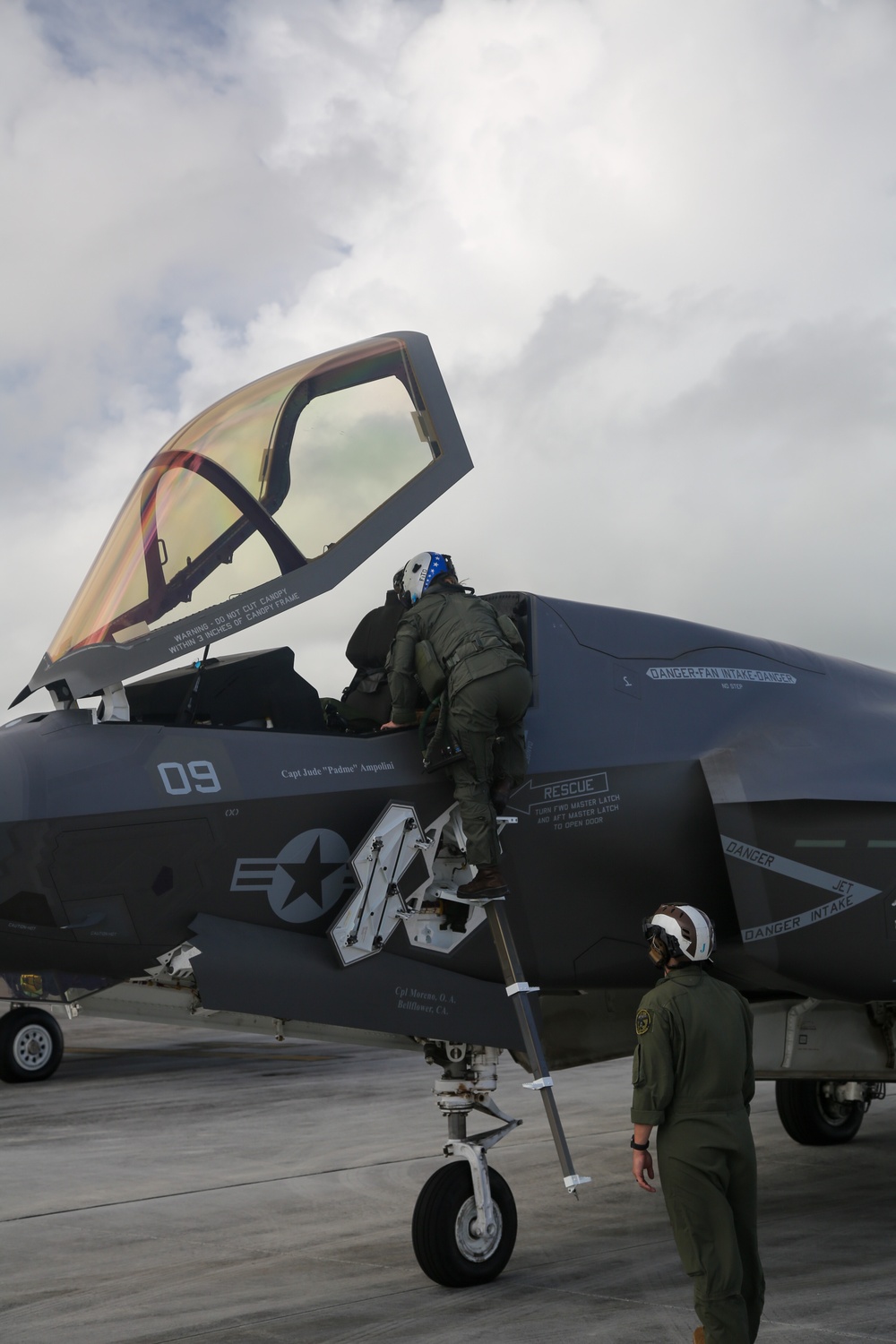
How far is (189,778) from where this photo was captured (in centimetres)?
543

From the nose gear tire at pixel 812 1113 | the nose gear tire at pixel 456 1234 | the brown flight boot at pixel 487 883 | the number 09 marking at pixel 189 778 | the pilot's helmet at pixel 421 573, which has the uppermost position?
the pilot's helmet at pixel 421 573

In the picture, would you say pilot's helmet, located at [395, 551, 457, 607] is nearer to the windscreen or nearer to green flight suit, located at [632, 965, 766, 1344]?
the windscreen

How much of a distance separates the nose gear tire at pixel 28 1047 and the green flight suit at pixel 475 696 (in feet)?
32.0

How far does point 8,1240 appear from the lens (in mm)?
7531

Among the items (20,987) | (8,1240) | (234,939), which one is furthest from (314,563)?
(8,1240)

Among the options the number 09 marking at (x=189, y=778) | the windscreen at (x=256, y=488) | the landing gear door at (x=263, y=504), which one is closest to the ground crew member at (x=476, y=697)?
the landing gear door at (x=263, y=504)

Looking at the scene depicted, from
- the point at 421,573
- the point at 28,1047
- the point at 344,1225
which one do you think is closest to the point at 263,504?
the point at 421,573

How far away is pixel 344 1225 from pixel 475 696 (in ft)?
12.9

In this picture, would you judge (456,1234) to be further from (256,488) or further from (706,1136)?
(256,488)

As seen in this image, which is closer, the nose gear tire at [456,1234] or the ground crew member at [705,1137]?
the ground crew member at [705,1137]

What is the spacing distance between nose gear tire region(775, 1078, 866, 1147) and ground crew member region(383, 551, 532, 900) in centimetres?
579

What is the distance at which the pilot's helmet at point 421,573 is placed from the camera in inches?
242

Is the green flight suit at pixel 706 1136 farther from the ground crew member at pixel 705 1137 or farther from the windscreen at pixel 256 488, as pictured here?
the windscreen at pixel 256 488

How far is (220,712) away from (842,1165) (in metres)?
6.58
